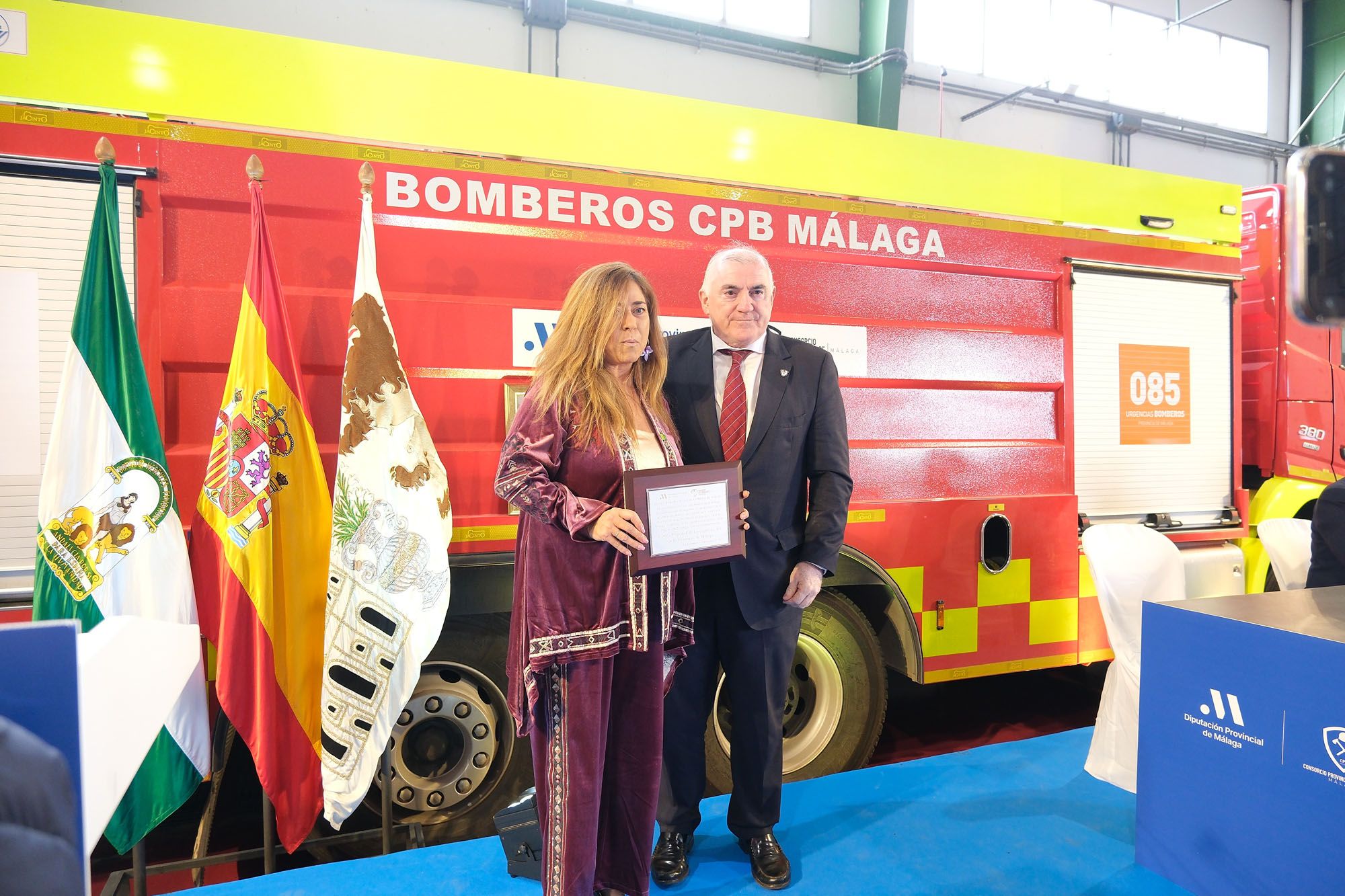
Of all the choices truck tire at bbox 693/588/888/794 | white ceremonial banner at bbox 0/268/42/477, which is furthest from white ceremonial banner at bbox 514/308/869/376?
white ceremonial banner at bbox 0/268/42/477

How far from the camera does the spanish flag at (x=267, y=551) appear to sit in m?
1.99

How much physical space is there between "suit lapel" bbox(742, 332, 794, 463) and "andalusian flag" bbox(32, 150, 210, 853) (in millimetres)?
1551

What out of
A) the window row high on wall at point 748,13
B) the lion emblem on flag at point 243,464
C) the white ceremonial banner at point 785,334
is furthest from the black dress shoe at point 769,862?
the window row high on wall at point 748,13

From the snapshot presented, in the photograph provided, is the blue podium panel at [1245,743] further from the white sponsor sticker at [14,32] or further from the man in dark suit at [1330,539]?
the white sponsor sticker at [14,32]

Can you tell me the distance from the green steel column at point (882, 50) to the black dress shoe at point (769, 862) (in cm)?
597

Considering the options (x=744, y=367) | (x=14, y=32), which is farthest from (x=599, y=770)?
(x=14, y=32)

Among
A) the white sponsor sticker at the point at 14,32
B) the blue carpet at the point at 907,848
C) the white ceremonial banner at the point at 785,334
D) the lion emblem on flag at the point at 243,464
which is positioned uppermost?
the white sponsor sticker at the point at 14,32

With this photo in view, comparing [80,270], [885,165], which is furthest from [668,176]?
[80,270]

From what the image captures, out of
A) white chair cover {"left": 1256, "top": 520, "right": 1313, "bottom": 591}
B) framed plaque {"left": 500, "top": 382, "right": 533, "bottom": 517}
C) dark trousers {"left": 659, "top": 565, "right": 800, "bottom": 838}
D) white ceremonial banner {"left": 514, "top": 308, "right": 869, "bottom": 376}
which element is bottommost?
dark trousers {"left": 659, "top": 565, "right": 800, "bottom": 838}

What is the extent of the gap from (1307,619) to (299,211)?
2610mm

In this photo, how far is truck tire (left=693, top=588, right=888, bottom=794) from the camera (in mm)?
2785

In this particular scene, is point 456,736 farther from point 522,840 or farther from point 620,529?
point 620,529

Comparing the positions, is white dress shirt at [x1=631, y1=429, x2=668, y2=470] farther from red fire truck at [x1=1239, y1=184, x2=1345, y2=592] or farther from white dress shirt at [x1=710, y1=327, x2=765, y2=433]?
red fire truck at [x1=1239, y1=184, x2=1345, y2=592]

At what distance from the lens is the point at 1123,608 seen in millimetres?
2242
